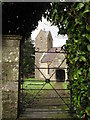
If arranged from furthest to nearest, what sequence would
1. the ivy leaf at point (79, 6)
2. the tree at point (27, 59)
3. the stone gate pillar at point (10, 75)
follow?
the tree at point (27, 59)
the stone gate pillar at point (10, 75)
the ivy leaf at point (79, 6)

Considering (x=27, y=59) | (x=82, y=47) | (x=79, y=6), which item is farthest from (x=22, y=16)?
(x=82, y=47)

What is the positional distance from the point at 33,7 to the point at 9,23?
87 cm

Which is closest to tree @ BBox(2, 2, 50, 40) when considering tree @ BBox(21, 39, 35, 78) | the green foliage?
tree @ BBox(21, 39, 35, 78)

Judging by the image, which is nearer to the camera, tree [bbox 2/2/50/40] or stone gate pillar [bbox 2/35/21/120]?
stone gate pillar [bbox 2/35/21/120]

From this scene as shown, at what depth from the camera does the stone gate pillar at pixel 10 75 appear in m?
3.48

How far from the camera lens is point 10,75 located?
11.6ft

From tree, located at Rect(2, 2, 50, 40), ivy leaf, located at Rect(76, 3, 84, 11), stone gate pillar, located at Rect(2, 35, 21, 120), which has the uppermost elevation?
tree, located at Rect(2, 2, 50, 40)

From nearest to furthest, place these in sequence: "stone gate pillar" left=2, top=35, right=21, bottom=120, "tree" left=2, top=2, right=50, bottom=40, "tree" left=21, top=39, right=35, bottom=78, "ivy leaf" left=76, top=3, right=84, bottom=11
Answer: "ivy leaf" left=76, top=3, right=84, bottom=11 < "stone gate pillar" left=2, top=35, right=21, bottom=120 < "tree" left=21, top=39, right=35, bottom=78 < "tree" left=2, top=2, right=50, bottom=40

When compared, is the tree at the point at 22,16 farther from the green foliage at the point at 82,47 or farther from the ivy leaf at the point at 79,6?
the ivy leaf at the point at 79,6

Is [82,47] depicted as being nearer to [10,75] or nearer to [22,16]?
[10,75]

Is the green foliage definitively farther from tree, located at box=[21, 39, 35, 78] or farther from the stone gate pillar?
tree, located at box=[21, 39, 35, 78]

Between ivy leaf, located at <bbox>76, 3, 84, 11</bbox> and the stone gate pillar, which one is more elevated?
ivy leaf, located at <bbox>76, 3, 84, 11</bbox>

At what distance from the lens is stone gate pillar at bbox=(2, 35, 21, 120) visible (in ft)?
11.4

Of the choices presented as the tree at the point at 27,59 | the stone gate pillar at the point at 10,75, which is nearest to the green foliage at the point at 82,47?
the stone gate pillar at the point at 10,75
